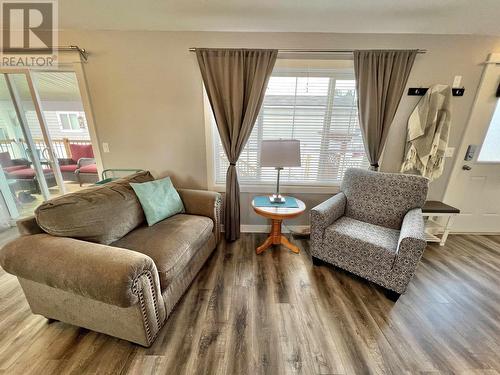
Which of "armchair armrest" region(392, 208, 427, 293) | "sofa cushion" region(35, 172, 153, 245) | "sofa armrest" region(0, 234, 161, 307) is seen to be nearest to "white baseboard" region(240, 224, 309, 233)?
"armchair armrest" region(392, 208, 427, 293)

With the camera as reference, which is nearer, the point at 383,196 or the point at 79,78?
the point at 383,196

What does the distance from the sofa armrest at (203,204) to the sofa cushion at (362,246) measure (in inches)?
44.6

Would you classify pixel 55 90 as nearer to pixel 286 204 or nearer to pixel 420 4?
pixel 286 204

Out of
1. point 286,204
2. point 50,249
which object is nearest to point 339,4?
point 286,204

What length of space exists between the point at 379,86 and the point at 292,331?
2406mm

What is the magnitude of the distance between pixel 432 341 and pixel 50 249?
248 centimetres

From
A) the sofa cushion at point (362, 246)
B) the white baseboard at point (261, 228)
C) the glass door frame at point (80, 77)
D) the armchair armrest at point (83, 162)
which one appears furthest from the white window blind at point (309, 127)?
the armchair armrest at point (83, 162)

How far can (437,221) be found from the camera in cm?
246

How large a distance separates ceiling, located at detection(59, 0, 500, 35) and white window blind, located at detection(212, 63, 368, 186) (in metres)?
0.45

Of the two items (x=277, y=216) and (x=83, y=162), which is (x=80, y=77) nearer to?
(x=277, y=216)

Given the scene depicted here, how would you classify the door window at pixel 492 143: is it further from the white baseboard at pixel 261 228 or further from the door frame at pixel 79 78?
the door frame at pixel 79 78

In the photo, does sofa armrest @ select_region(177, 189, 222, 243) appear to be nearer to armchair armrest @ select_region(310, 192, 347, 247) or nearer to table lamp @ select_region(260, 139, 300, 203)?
table lamp @ select_region(260, 139, 300, 203)

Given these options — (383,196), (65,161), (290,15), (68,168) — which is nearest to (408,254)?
(383,196)

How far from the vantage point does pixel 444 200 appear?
242 centimetres
